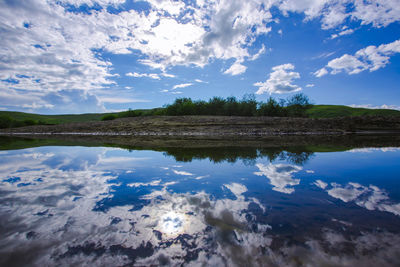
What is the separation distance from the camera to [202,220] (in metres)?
3.03

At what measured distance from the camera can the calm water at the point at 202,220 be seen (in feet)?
7.41

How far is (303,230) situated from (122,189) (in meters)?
3.60

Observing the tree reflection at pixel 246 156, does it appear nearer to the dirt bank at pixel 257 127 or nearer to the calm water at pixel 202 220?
the calm water at pixel 202 220

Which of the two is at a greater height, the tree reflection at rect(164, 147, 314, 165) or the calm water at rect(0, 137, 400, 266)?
the calm water at rect(0, 137, 400, 266)

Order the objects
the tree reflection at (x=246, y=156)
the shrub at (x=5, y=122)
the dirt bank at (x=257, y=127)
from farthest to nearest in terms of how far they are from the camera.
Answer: the shrub at (x=5, y=122) → the dirt bank at (x=257, y=127) → the tree reflection at (x=246, y=156)

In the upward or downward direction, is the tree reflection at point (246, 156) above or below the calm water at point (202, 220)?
below

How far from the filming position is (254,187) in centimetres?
454

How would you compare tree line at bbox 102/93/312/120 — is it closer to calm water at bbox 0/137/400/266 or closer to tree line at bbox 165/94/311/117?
tree line at bbox 165/94/311/117

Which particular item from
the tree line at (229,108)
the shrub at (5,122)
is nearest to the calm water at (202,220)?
the tree line at (229,108)

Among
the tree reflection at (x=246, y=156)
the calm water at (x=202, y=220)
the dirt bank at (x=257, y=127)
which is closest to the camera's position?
the calm water at (x=202, y=220)

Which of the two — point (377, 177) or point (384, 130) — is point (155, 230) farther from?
point (384, 130)

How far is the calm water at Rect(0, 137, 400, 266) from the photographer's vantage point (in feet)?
7.41

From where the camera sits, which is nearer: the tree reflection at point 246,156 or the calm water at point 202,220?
the calm water at point 202,220

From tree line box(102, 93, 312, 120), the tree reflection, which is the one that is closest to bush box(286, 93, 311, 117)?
tree line box(102, 93, 312, 120)
